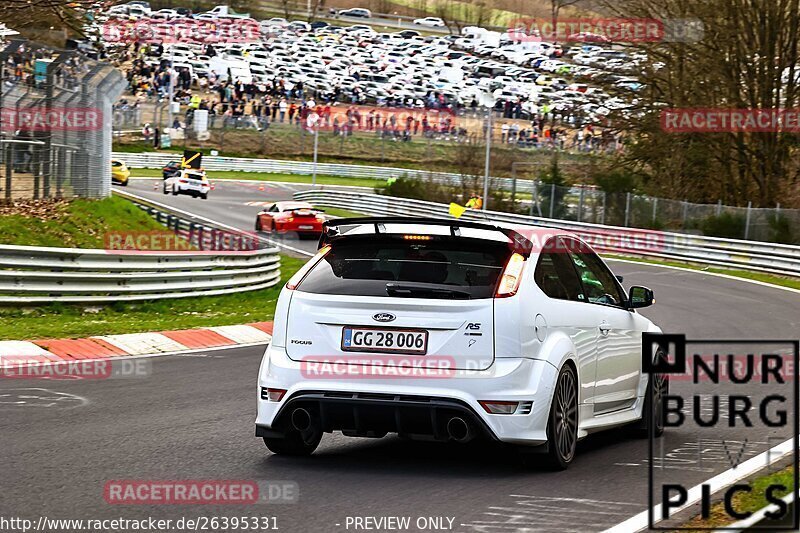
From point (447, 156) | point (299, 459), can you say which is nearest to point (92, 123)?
point (299, 459)

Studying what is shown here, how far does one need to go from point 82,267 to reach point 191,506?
458 inches

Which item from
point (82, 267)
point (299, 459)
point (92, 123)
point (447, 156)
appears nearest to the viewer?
point (299, 459)

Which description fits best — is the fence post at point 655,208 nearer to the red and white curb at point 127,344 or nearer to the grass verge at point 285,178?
the red and white curb at point 127,344

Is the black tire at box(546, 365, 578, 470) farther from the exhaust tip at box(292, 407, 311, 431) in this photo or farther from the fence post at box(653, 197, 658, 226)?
the fence post at box(653, 197, 658, 226)

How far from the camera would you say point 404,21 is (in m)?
138

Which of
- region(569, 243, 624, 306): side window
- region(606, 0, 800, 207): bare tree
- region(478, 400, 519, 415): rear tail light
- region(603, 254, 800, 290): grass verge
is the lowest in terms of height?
region(603, 254, 800, 290): grass verge

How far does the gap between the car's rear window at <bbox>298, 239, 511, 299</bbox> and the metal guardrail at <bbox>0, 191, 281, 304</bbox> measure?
9.79 m

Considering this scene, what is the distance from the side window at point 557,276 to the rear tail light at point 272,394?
173 cm

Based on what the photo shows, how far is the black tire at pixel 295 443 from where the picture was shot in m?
8.05

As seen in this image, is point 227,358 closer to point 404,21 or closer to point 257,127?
point 257,127

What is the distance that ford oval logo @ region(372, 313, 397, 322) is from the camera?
7520mm

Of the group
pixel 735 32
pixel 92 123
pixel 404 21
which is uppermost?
pixel 404 21

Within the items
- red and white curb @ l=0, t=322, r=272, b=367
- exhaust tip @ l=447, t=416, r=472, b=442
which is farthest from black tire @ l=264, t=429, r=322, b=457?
red and white curb @ l=0, t=322, r=272, b=367

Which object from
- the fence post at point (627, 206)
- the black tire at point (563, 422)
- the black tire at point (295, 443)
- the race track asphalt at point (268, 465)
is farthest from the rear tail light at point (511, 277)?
the fence post at point (627, 206)
